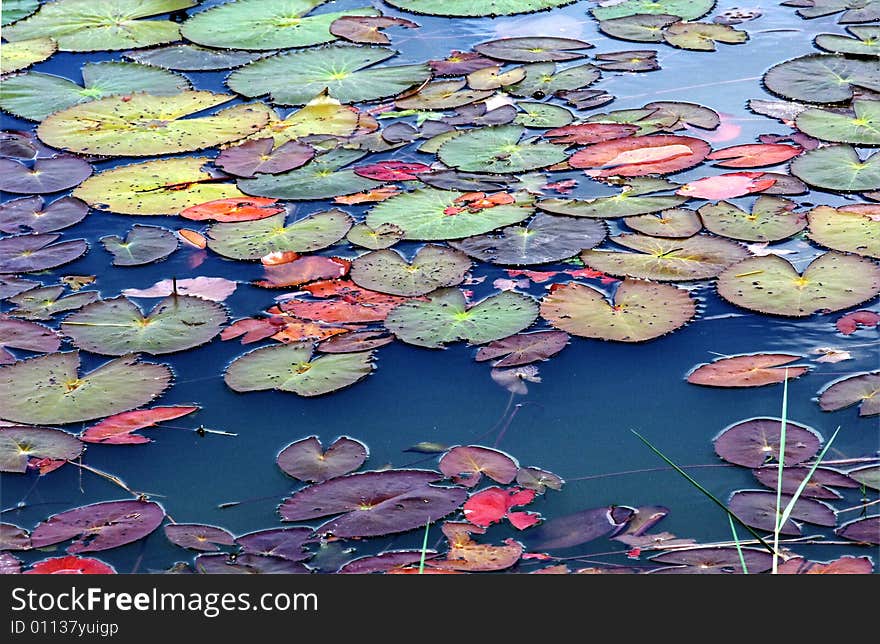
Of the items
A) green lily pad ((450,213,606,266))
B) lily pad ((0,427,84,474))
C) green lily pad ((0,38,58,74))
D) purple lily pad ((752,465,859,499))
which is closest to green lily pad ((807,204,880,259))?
green lily pad ((450,213,606,266))

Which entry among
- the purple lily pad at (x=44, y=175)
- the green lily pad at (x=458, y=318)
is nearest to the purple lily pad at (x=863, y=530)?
the green lily pad at (x=458, y=318)

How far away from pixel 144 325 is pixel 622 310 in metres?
1.38

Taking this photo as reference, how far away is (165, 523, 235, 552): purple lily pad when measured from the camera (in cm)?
242

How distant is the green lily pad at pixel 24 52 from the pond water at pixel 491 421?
1889 millimetres

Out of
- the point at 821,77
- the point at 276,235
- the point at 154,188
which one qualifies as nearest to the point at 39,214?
the point at 154,188

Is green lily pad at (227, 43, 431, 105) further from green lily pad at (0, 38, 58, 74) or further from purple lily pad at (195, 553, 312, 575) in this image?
purple lily pad at (195, 553, 312, 575)

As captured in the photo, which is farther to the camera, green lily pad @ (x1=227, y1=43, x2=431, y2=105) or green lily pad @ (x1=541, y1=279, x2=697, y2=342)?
green lily pad @ (x1=227, y1=43, x2=431, y2=105)

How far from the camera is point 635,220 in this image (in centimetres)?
359

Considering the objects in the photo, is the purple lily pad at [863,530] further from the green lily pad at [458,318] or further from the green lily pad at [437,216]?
the green lily pad at [437,216]

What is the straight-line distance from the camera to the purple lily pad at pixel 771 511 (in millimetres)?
2373

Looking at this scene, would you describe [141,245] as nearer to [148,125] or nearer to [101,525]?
[148,125]

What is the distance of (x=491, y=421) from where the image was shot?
9.20 feet

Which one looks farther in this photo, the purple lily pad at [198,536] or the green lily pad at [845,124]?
the green lily pad at [845,124]

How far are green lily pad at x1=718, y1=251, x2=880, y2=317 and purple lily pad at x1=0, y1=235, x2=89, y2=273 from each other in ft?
6.81
